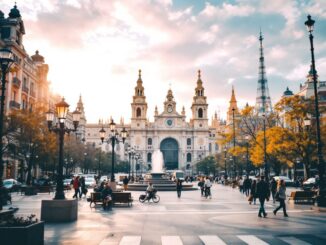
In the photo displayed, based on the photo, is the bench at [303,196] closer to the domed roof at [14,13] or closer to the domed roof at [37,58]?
A: the domed roof at [14,13]

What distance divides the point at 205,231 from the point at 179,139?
119354 mm

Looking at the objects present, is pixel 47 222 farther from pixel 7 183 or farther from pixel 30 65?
pixel 30 65

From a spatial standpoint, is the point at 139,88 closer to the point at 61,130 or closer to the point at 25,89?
the point at 25,89

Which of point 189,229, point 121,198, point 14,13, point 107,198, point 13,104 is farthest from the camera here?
point 14,13

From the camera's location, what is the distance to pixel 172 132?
132 m

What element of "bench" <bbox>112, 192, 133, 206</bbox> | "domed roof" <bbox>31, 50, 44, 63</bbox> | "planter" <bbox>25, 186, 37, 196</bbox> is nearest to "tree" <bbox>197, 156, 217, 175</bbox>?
"domed roof" <bbox>31, 50, 44, 63</bbox>

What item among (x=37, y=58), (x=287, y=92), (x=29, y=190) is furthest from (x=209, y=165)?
(x=29, y=190)

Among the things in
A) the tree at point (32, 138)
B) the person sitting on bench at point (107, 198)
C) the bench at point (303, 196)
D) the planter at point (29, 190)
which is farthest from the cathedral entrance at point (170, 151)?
the person sitting on bench at point (107, 198)

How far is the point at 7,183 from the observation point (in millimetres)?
33594

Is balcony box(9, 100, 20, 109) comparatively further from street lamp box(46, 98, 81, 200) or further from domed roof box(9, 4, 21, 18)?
street lamp box(46, 98, 81, 200)

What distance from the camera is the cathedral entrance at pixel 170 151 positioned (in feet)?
429

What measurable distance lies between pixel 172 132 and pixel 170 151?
284 inches

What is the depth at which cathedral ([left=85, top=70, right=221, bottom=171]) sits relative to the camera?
12825cm

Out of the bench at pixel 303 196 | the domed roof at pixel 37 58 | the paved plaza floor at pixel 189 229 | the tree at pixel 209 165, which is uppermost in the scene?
the domed roof at pixel 37 58
